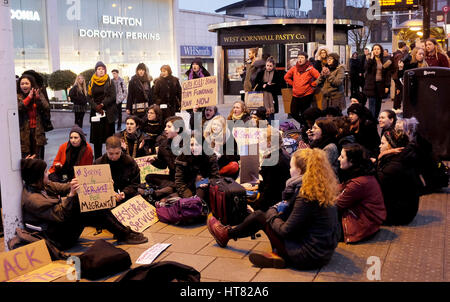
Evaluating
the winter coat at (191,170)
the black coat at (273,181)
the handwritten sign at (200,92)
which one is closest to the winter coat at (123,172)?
the winter coat at (191,170)

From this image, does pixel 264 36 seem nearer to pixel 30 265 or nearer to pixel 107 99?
pixel 107 99

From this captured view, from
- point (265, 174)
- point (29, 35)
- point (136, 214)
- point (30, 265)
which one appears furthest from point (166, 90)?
point (29, 35)

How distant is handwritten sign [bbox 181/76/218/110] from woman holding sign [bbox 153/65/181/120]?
6.18 ft

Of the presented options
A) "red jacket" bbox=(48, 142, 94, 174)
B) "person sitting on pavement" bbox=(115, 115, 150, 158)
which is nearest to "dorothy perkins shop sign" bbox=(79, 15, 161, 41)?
"person sitting on pavement" bbox=(115, 115, 150, 158)

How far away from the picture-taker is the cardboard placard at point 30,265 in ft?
16.1

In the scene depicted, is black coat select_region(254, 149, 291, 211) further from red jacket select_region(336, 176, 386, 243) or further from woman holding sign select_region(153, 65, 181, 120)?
woman holding sign select_region(153, 65, 181, 120)

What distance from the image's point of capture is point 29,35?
24.4 metres

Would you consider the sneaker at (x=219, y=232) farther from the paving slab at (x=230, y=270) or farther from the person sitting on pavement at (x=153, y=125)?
the person sitting on pavement at (x=153, y=125)

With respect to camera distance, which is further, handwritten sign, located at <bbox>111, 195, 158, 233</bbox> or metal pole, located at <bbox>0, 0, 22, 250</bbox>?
handwritten sign, located at <bbox>111, 195, 158, 233</bbox>

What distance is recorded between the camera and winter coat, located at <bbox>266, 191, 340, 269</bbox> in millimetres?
4816

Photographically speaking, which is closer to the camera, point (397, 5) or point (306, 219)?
point (306, 219)

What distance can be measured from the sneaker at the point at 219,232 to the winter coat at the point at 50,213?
1.40 m

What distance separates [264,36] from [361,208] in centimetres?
1800

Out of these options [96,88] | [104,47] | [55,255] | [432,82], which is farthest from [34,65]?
[55,255]
